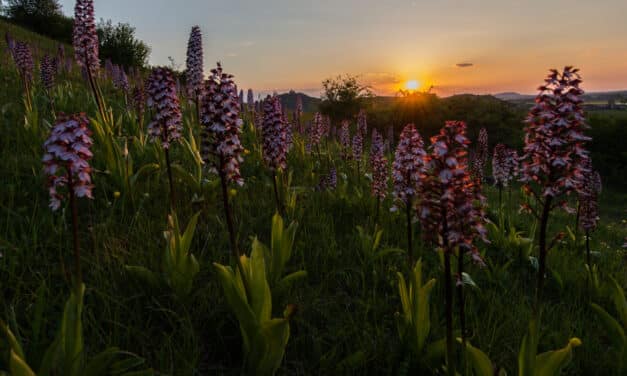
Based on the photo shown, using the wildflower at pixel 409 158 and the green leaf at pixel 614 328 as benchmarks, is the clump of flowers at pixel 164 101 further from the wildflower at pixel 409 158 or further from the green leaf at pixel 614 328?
the green leaf at pixel 614 328

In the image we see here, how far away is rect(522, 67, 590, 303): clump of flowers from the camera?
303 cm

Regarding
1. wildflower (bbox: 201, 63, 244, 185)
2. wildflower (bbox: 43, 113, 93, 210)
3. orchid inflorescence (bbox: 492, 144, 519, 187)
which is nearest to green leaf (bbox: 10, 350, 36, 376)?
wildflower (bbox: 43, 113, 93, 210)

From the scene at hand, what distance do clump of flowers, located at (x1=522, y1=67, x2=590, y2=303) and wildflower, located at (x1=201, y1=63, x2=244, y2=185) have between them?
8.52 feet

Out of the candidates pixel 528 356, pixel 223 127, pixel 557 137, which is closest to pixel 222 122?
pixel 223 127

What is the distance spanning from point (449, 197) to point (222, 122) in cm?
224

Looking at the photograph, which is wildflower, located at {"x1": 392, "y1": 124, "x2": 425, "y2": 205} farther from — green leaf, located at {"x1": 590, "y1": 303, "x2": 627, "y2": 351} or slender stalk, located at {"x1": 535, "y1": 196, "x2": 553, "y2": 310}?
green leaf, located at {"x1": 590, "y1": 303, "x2": 627, "y2": 351}

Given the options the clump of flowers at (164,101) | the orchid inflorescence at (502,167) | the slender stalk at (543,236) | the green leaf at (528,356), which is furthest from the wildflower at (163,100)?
the orchid inflorescence at (502,167)

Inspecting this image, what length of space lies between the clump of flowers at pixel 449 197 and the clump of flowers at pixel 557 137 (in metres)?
0.76

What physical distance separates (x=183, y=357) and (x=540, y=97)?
367 cm

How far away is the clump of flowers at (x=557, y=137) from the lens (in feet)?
9.95

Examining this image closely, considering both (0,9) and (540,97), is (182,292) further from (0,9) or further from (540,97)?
(0,9)

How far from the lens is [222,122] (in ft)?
12.5

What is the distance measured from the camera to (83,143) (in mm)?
2955

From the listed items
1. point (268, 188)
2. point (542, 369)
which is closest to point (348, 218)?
point (268, 188)
